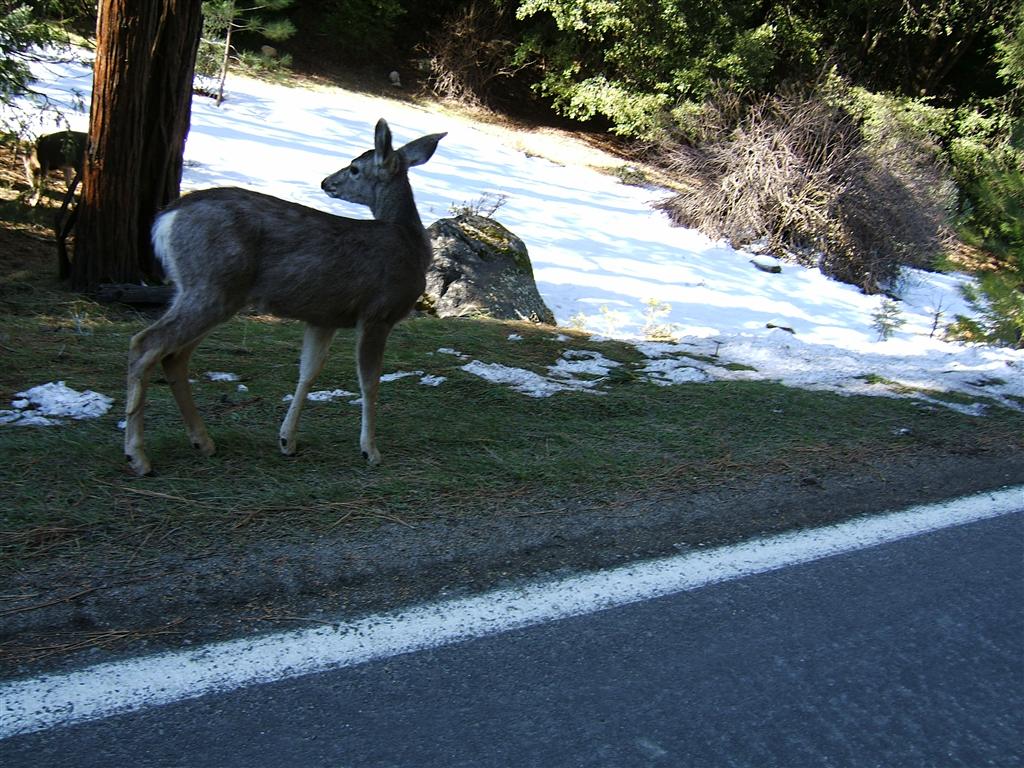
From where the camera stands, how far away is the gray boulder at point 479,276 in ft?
34.9

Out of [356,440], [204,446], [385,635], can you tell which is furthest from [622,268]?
[385,635]

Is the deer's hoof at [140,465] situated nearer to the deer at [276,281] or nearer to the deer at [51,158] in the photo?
the deer at [276,281]

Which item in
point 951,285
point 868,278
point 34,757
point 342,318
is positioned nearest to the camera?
point 34,757

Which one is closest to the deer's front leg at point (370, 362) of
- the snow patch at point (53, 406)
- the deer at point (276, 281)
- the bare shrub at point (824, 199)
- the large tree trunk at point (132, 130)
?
the deer at point (276, 281)

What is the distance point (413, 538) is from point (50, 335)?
14.0ft

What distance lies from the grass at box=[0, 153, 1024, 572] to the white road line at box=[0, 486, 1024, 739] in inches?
28.0

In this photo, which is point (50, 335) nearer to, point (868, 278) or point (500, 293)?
point (500, 293)

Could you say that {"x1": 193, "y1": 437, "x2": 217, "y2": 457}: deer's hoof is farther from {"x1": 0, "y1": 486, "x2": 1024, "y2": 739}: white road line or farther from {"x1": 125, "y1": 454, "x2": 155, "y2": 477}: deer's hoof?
{"x1": 0, "y1": 486, "x2": 1024, "y2": 739}: white road line

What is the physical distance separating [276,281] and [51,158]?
29.3 ft

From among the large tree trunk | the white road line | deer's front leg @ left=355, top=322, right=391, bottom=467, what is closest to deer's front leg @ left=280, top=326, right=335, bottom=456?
deer's front leg @ left=355, top=322, right=391, bottom=467

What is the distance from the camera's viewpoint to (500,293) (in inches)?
428

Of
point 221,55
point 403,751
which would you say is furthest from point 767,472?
point 221,55

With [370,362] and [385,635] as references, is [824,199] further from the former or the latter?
[385,635]

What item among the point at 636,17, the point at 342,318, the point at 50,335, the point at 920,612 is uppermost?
the point at 636,17
